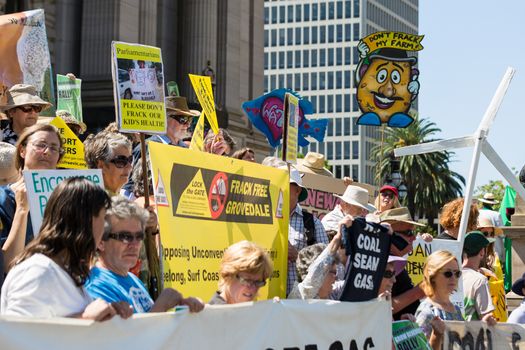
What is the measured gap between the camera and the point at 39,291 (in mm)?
4582

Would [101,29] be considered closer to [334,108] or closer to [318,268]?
[318,268]

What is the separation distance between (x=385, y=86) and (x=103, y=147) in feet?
22.9

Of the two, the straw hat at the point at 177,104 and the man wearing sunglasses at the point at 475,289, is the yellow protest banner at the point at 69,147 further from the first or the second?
the man wearing sunglasses at the point at 475,289

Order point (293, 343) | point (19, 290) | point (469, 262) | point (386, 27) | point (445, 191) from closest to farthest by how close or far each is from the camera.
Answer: point (19, 290)
point (293, 343)
point (469, 262)
point (445, 191)
point (386, 27)

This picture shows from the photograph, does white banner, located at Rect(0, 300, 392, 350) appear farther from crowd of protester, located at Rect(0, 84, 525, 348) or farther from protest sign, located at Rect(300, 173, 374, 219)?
protest sign, located at Rect(300, 173, 374, 219)

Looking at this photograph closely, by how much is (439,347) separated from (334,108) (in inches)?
5296

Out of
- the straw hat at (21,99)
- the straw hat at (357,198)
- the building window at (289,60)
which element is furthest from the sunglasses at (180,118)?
the building window at (289,60)

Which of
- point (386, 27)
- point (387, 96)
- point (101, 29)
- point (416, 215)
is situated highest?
point (386, 27)

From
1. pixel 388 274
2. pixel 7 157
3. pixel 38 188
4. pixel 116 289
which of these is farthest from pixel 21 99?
pixel 116 289

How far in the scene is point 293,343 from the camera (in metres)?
6.19

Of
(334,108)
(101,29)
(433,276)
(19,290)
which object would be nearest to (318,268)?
(433,276)

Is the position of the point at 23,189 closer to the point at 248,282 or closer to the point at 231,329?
the point at 248,282

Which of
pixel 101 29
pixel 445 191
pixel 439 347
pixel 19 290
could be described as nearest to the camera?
pixel 19 290

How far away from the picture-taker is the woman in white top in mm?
4570
